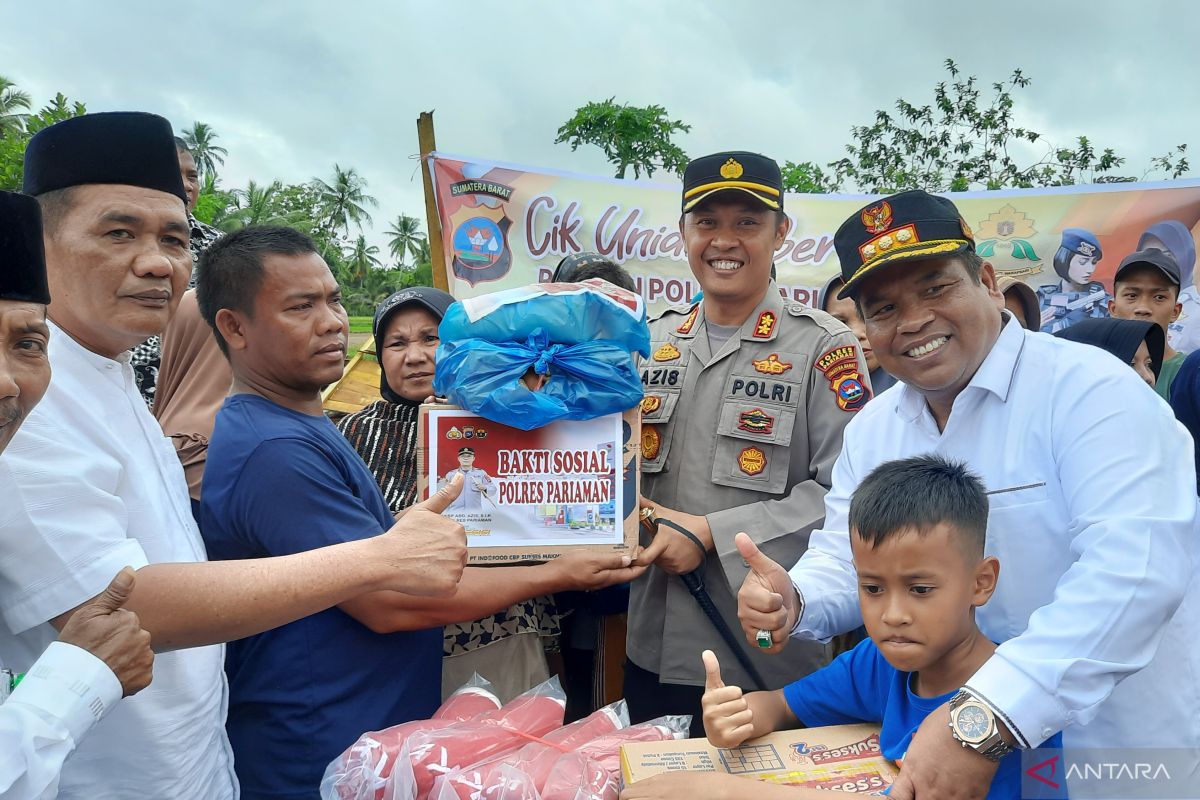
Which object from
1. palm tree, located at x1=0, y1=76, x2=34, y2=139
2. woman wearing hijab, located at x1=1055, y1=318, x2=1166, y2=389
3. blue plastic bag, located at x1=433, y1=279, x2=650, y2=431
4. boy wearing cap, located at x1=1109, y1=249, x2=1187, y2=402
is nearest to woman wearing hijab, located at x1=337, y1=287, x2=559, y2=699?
blue plastic bag, located at x1=433, y1=279, x2=650, y2=431

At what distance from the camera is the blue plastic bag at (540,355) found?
2.35 meters

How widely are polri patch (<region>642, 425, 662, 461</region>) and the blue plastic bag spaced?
588 mm

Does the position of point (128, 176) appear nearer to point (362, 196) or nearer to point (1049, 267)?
point (1049, 267)

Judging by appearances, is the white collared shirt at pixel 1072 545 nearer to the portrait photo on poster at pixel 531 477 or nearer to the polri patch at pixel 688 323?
the portrait photo on poster at pixel 531 477

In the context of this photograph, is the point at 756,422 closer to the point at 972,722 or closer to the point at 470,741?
the point at 972,722

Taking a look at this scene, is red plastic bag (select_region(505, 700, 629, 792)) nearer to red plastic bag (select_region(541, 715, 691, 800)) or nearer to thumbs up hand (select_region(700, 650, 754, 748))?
red plastic bag (select_region(541, 715, 691, 800))

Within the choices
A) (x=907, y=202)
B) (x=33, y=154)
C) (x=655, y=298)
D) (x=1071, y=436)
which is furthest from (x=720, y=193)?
(x=655, y=298)

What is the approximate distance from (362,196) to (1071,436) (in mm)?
63451

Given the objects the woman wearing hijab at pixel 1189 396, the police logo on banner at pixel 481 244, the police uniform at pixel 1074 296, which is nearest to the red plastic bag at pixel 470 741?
the woman wearing hijab at pixel 1189 396

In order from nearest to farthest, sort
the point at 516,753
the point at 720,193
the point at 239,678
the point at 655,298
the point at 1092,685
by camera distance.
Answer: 1. the point at 1092,685
2. the point at 516,753
3. the point at 239,678
4. the point at 720,193
5. the point at 655,298

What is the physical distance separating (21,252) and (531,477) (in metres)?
1.39

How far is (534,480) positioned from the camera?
2439 mm

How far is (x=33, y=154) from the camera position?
202 centimetres

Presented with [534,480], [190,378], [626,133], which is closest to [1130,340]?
[534,480]
